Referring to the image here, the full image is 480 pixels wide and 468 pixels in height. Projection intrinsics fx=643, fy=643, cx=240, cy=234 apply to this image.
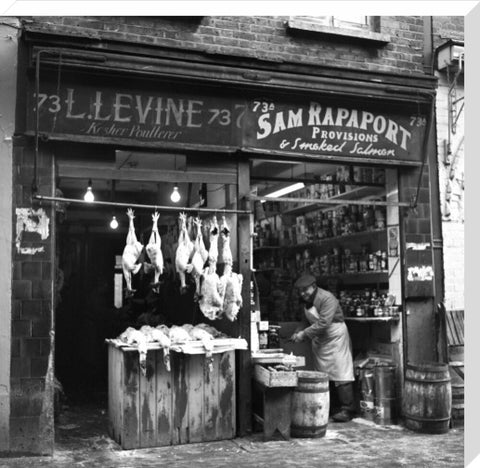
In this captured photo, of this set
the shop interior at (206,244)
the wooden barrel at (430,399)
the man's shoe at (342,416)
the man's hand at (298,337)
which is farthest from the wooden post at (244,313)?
the wooden barrel at (430,399)

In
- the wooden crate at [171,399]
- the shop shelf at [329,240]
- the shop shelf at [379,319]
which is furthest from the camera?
the shop shelf at [329,240]

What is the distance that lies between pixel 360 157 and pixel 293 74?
5.31 feet

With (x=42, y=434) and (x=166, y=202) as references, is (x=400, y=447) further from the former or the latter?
(x=166, y=202)

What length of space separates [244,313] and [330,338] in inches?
70.3

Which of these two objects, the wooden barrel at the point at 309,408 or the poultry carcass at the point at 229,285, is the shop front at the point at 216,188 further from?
the wooden barrel at the point at 309,408

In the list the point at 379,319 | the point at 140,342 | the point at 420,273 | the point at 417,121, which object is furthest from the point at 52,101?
the point at 420,273

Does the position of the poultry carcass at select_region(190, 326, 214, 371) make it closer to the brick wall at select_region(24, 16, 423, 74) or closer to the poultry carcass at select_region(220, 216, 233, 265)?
the poultry carcass at select_region(220, 216, 233, 265)

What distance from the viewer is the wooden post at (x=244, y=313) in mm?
8586

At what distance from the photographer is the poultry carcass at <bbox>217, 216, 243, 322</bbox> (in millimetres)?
8383

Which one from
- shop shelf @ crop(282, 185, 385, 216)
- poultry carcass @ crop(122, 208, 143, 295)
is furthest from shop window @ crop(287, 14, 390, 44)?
poultry carcass @ crop(122, 208, 143, 295)

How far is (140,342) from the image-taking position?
7891mm

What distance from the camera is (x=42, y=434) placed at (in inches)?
304

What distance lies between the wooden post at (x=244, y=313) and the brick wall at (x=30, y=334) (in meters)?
2.45

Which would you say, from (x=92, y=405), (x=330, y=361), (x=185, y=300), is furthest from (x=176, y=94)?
(x=92, y=405)
